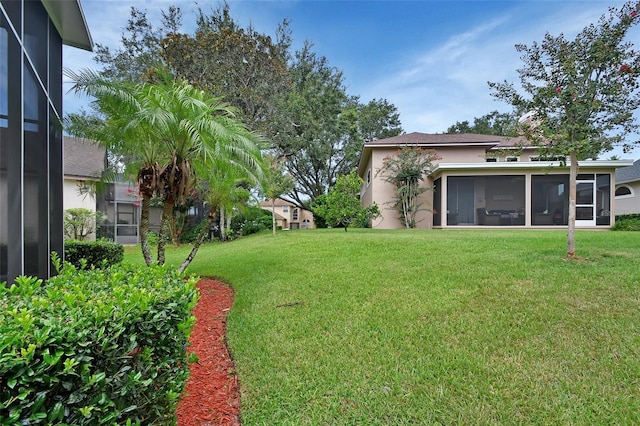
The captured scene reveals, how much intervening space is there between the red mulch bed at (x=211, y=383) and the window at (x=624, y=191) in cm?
2538

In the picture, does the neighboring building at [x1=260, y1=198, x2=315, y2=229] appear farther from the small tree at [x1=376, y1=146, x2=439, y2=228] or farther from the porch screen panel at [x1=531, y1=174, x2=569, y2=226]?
the porch screen panel at [x1=531, y1=174, x2=569, y2=226]

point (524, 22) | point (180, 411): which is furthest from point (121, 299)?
point (524, 22)

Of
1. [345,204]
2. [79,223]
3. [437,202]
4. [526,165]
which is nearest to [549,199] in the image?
[526,165]

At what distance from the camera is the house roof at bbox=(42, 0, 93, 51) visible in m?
5.56

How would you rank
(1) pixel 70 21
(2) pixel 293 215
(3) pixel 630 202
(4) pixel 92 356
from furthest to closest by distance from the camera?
(2) pixel 293 215 → (3) pixel 630 202 → (1) pixel 70 21 → (4) pixel 92 356

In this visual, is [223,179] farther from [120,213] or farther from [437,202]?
[120,213]

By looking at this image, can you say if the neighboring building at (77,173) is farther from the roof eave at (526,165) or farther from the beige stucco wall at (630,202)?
the beige stucco wall at (630,202)

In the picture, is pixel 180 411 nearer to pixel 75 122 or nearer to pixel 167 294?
pixel 167 294

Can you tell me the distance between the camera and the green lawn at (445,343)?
9.13 ft

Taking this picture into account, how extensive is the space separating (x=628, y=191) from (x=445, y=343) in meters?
24.2

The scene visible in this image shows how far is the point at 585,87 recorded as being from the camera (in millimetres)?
6336

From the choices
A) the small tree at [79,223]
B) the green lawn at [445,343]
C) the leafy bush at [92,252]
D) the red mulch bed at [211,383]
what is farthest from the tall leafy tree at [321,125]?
the red mulch bed at [211,383]

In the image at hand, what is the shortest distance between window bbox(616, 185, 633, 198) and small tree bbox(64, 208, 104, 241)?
101ft

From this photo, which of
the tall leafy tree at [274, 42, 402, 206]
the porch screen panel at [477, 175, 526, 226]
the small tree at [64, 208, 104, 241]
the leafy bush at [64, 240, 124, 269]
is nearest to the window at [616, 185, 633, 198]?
the porch screen panel at [477, 175, 526, 226]
